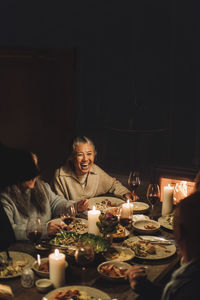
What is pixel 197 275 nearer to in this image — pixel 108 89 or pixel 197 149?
pixel 197 149

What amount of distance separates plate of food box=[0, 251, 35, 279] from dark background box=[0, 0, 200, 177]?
232 centimetres

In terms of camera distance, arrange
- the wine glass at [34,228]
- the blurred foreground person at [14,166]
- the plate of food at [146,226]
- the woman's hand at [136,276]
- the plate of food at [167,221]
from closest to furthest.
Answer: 1. the blurred foreground person at [14,166]
2. the woman's hand at [136,276]
3. the wine glass at [34,228]
4. the plate of food at [146,226]
5. the plate of food at [167,221]

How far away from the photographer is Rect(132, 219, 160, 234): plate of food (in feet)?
7.64

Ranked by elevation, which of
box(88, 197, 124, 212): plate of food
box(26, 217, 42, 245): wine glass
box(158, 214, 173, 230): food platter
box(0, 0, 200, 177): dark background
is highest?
box(0, 0, 200, 177): dark background

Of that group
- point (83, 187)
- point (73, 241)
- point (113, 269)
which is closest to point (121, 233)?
point (73, 241)

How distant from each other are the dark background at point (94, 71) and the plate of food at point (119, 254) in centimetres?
219

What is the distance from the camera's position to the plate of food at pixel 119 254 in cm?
197

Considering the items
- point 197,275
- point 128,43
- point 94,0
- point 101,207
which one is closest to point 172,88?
point 128,43

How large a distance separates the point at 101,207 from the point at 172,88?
8.42 feet

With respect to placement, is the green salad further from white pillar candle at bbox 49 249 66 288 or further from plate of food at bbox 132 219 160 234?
plate of food at bbox 132 219 160 234

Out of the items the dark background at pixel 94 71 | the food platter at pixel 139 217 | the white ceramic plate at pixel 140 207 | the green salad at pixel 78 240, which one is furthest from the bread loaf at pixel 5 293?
the dark background at pixel 94 71

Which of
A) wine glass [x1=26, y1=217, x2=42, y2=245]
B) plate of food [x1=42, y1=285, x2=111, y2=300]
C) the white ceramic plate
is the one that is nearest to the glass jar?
plate of food [x1=42, y1=285, x2=111, y2=300]

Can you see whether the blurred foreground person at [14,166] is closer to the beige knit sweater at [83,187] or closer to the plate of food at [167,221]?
the plate of food at [167,221]

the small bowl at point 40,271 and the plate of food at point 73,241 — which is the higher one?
the plate of food at point 73,241
